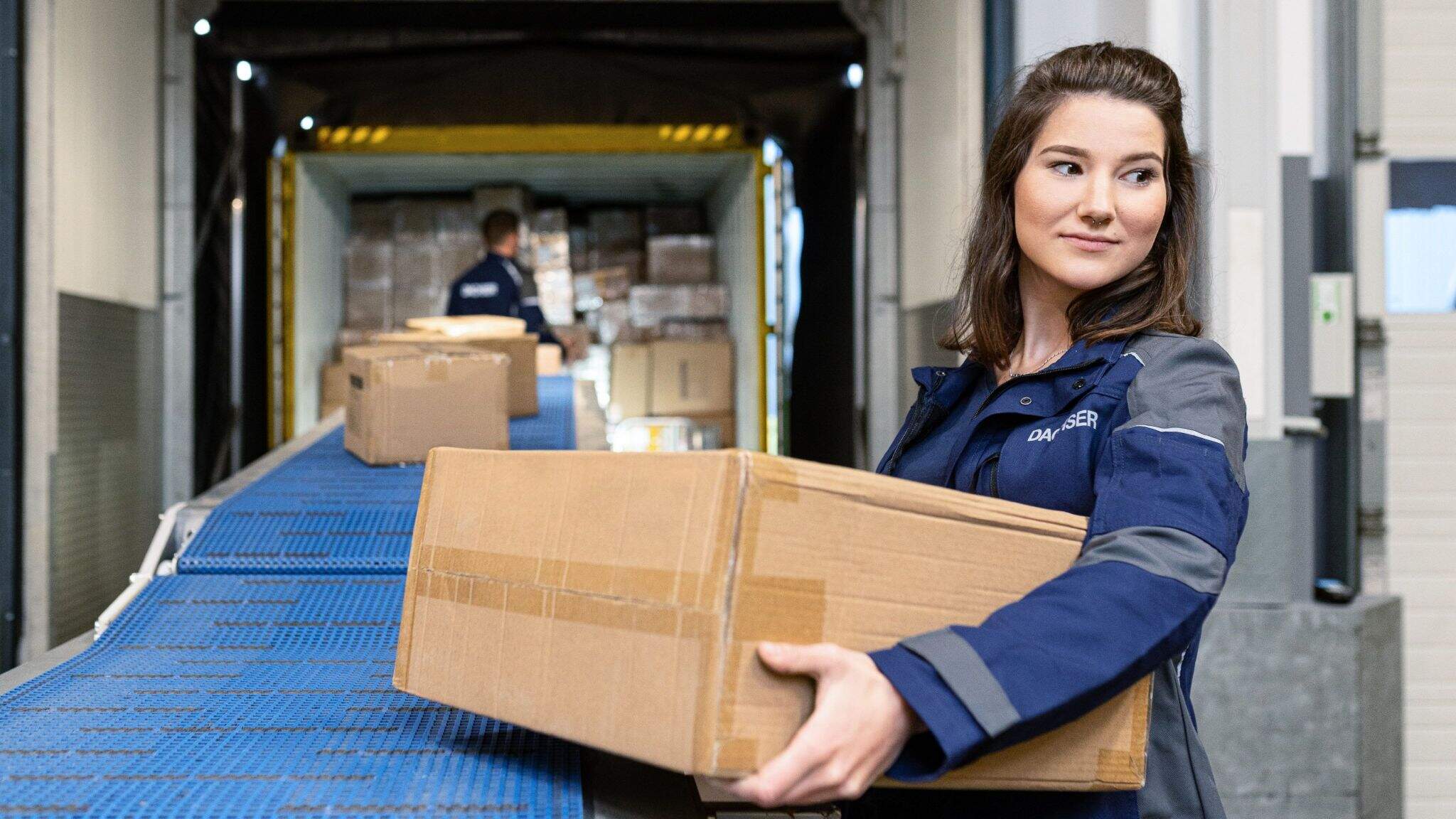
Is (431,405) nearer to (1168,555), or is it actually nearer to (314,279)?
(1168,555)

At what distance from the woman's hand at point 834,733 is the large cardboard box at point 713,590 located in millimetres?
23

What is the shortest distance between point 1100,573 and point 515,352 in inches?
145

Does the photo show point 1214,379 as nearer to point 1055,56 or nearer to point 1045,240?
point 1045,240

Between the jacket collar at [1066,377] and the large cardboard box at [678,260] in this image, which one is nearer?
the jacket collar at [1066,377]

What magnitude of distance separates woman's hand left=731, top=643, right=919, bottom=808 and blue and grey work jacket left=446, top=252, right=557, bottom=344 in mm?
6521

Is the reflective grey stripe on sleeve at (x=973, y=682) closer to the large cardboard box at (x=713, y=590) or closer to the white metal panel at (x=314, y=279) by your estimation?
the large cardboard box at (x=713, y=590)

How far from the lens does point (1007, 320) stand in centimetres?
148

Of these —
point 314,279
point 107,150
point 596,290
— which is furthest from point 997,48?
point 314,279

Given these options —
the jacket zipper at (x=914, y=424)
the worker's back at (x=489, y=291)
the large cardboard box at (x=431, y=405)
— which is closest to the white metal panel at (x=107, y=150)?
the worker's back at (x=489, y=291)

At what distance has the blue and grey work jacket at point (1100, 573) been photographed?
0.94 m

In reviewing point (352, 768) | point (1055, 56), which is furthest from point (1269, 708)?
point (352, 768)

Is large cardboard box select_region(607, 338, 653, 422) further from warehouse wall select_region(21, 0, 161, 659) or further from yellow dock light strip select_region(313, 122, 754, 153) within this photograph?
warehouse wall select_region(21, 0, 161, 659)

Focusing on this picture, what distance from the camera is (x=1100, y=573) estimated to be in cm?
99

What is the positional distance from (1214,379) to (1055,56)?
1.45ft
